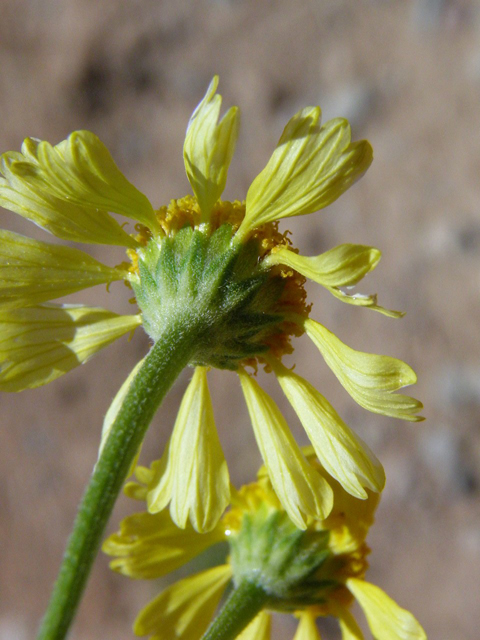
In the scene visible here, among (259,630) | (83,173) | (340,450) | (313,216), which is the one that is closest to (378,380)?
(340,450)

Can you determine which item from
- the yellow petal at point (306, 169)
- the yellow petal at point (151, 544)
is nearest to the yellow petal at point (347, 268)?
the yellow petal at point (306, 169)

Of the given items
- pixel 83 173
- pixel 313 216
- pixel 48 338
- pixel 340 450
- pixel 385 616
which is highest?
pixel 313 216

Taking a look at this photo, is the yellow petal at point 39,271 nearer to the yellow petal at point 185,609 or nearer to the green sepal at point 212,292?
the green sepal at point 212,292

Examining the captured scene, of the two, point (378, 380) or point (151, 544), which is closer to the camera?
point (378, 380)

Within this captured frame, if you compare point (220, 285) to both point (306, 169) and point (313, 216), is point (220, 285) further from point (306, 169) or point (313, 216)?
point (313, 216)

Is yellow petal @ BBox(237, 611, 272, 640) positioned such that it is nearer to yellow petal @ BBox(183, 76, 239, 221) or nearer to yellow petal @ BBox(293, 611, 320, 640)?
yellow petal @ BBox(293, 611, 320, 640)

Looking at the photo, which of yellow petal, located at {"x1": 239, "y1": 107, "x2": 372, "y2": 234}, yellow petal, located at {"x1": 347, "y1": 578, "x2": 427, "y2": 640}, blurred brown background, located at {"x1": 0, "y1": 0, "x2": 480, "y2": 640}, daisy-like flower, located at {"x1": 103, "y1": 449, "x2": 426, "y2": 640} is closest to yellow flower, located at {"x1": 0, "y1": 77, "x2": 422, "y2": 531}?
yellow petal, located at {"x1": 239, "y1": 107, "x2": 372, "y2": 234}

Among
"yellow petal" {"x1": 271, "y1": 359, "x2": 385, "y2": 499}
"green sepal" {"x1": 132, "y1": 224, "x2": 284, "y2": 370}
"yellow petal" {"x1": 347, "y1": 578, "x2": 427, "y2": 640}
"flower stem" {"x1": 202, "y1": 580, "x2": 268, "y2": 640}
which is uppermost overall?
"green sepal" {"x1": 132, "y1": 224, "x2": 284, "y2": 370}
